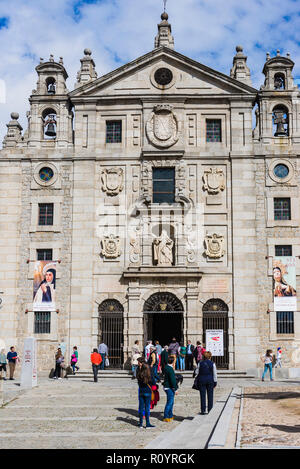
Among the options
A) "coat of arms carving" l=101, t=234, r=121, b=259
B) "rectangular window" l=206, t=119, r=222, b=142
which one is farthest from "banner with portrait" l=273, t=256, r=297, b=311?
"coat of arms carving" l=101, t=234, r=121, b=259

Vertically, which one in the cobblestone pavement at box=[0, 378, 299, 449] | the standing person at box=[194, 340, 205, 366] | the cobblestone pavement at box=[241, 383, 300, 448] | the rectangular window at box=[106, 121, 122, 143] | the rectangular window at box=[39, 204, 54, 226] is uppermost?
the rectangular window at box=[106, 121, 122, 143]

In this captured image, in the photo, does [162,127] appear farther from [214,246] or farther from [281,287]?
[281,287]

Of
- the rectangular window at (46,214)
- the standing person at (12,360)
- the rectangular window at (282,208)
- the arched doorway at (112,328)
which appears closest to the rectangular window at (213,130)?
the rectangular window at (282,208)

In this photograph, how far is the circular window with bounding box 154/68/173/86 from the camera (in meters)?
35.5

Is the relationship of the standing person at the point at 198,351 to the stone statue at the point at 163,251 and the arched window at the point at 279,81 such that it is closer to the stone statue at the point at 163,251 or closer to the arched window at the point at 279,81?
the stone statue at the point at 163,251

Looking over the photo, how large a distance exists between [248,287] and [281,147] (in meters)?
8.29

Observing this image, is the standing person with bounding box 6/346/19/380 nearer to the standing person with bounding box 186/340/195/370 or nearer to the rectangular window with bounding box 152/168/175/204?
the standing person with bounding box 186/340/195/370

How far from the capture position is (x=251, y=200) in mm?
33781

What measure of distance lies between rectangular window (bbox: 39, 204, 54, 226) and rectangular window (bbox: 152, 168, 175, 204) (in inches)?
236

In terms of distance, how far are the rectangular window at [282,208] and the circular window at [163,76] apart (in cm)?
939

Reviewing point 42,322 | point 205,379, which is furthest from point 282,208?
point 205,379

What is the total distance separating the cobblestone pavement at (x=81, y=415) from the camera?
1395cm
